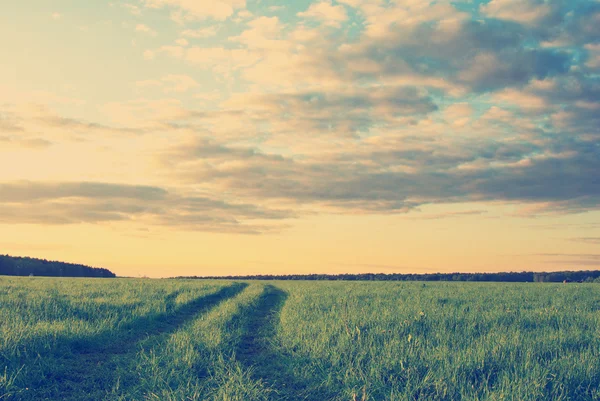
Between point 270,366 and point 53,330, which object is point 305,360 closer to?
point 270,366

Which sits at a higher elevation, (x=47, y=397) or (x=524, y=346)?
(x=524, y=346)

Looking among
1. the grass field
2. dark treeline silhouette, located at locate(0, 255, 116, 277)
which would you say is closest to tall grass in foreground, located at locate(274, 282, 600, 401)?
the grass field

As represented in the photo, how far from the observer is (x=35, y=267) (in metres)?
81.8

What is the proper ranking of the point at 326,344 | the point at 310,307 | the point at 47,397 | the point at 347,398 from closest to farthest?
the point at 347,398 → the point at 47,397 → the point at 326,344 → the point at 310,307

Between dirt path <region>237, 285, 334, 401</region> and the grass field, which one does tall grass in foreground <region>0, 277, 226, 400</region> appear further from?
dirt path <region>237, 285, 334, 401</region>

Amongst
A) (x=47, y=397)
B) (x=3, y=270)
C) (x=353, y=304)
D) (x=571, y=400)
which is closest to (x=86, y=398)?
(x=47, y=397)

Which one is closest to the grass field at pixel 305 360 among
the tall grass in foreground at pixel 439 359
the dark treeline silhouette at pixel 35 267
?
the tall grass in foreground at pixel 439 359

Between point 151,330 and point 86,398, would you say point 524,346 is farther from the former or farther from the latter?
point 151,330

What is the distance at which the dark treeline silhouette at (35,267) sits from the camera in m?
79.2

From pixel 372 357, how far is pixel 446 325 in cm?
477

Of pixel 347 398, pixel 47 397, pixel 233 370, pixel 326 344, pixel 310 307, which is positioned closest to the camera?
pixel 347 398

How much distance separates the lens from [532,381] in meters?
6.90

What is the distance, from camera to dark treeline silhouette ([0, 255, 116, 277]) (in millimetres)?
79250

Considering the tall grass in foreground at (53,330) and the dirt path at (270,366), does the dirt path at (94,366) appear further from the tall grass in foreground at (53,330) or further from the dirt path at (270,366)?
the dirt path at (270,366)
